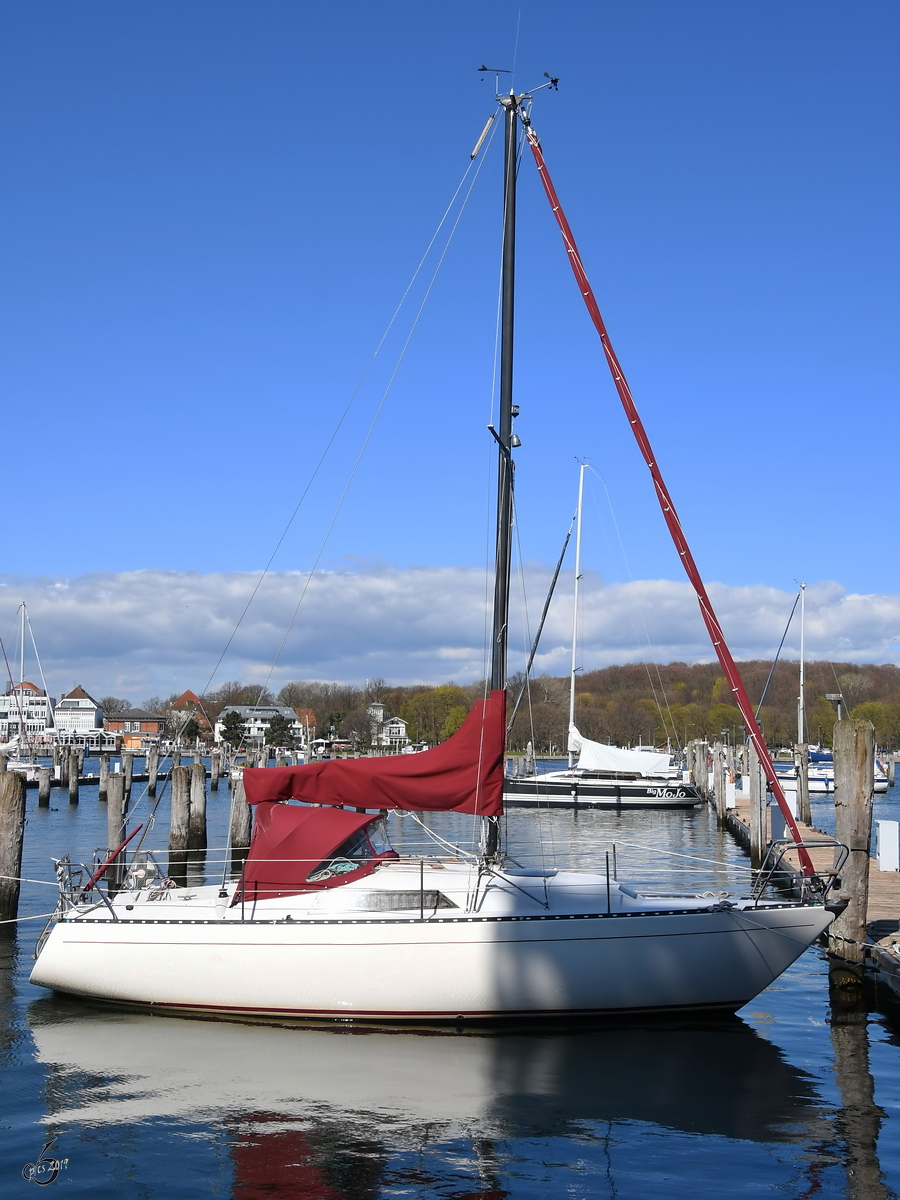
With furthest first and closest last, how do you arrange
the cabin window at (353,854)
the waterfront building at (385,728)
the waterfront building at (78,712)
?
the waterfront building at (78,712) < the waterfront building at (385,728) < the cabin window at (353,854)

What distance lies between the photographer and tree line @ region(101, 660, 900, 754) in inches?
4562

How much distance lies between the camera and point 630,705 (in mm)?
140250

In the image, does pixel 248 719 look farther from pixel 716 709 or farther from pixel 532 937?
pixel 532 937

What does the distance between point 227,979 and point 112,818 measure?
12493 millimetres

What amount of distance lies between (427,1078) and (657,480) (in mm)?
9156

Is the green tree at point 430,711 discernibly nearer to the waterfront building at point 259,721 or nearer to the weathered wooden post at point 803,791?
the waterfront building at point 259,721

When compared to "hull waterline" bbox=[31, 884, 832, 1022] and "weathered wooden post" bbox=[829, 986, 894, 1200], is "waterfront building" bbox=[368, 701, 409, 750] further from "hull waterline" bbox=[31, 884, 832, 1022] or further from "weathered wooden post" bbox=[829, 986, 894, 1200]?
"hull waterline" bbox=[31, 884, 832, 1022]

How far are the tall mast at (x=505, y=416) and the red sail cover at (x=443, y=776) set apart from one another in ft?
1.98

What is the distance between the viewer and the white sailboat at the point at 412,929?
1280cm

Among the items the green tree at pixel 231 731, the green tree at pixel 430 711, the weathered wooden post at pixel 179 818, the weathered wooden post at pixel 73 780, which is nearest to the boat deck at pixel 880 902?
the weathered wooden post at pixel 179 818

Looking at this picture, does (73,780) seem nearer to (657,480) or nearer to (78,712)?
(657,480)

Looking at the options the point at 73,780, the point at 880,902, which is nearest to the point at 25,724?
the point at 73,780

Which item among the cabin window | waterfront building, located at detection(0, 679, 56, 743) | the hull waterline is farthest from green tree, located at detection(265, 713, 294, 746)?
the hull waterline

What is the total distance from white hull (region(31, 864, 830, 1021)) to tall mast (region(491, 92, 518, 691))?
3198 millimetres
